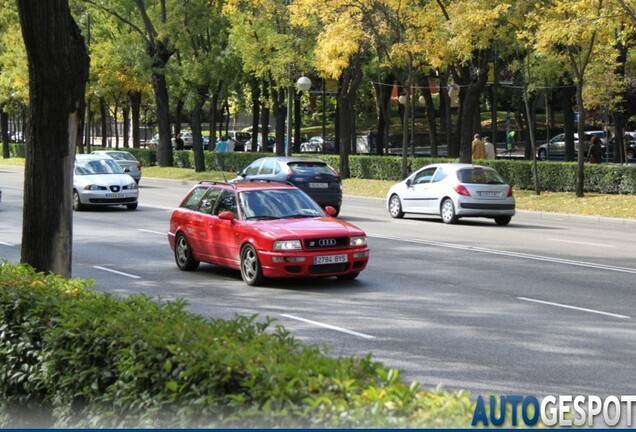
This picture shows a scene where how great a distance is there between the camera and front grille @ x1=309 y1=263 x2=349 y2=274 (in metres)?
14.8

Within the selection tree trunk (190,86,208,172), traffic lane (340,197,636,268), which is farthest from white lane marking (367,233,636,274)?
tree trunk (190,86,208,172)

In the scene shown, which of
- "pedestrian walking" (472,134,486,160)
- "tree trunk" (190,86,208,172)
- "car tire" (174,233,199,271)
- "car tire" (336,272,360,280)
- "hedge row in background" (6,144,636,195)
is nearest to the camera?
"car tire" (336,272,360,280)

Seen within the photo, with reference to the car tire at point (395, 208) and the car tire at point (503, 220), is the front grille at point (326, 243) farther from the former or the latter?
the car tire at point (395, 208)

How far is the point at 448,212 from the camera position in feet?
87.4

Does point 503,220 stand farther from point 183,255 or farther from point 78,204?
point 183,255

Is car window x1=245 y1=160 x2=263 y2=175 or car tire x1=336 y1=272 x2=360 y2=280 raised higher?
Answer: car window x1=245 y1=160 x2=263 y2=175

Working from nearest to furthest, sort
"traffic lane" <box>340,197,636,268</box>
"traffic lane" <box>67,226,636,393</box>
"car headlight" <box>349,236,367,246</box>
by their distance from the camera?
"traffic lane" <box>67,226,636,393</box> < "car headlight" <box>349,236,367,246</box> < "traffic lane" <box>340,197,636,268</box>

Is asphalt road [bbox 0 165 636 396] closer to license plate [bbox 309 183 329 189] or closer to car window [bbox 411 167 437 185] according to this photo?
car window [bbox 411 167 437 185]

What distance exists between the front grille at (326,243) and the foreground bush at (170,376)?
6503mm

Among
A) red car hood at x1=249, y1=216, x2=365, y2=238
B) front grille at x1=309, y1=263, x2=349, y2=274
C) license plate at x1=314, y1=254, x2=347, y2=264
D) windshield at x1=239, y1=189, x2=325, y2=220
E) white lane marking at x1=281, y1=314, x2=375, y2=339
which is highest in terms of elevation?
windshield at x1=239, y1=189, x2=325, y2=220

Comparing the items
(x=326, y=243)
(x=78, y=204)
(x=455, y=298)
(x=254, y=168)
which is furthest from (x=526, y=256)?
(x=78, y=204)

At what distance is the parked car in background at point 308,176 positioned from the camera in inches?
1094

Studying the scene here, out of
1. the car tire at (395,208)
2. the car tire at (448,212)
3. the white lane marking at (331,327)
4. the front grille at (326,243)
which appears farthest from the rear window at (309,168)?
the white lane marking at (331,327)

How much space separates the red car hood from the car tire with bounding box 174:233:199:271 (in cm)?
178
